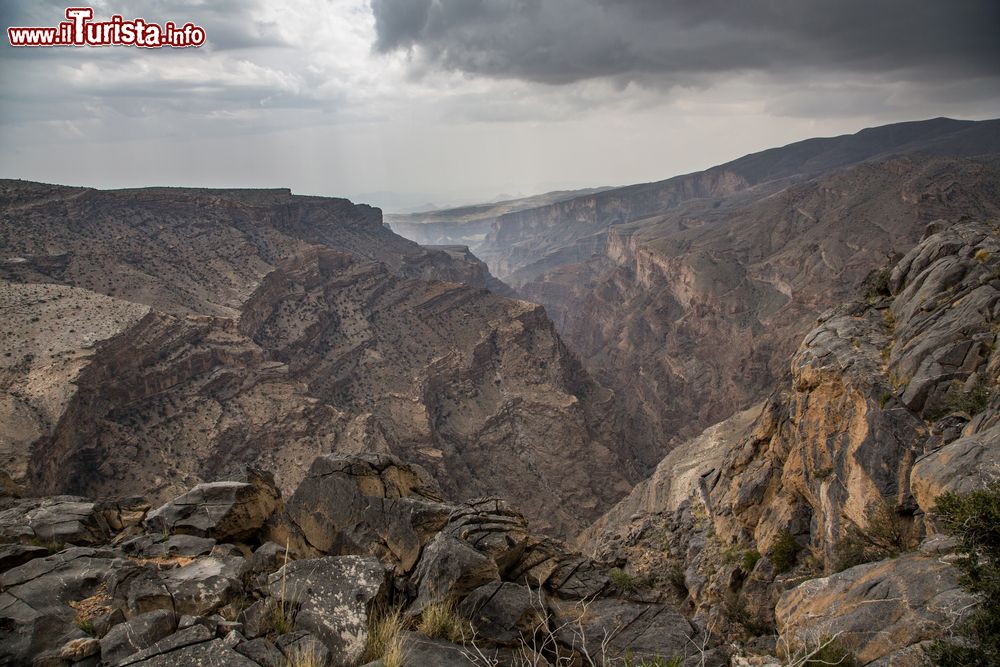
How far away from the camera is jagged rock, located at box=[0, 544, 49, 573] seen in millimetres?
10387

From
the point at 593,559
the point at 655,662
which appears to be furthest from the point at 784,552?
the point at 655,662

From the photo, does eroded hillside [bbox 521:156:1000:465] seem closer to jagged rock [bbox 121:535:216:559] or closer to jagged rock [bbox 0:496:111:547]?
jagged rock [bbox 0:496:111:547]

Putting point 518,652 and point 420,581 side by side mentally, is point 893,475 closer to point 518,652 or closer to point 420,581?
point 518,652

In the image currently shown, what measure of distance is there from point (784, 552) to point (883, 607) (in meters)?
8.63

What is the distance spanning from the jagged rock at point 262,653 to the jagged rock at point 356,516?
5.54 meters

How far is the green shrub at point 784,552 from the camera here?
590 inches

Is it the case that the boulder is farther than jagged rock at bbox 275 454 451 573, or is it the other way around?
jagged rock at bbox 275 454 451 573

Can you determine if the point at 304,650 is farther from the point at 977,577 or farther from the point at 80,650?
the point at 977,577

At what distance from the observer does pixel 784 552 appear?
15.2 m

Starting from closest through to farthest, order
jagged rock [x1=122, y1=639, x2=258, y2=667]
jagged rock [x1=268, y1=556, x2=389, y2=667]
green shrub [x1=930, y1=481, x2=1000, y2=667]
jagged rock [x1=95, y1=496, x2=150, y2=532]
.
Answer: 1. green shrub [x1=930, y1=481, x2=1000, y2=667]
2. jagged rock [x1=122, y1=639, x2=258, y2=667]
3. jagged rock [x1=268, y1=556, x2=389, y2=667]
4. jagged rock [x1=95, y1=496, x2=150, y2=532]

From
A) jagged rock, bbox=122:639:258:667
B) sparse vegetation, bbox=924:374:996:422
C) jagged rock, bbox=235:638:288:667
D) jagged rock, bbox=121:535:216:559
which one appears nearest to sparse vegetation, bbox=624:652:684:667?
jagged rock, bbox=235:638:288:667

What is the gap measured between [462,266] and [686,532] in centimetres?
10039

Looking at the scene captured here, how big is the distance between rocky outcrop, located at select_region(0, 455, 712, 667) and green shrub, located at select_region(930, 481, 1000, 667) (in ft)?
9.03

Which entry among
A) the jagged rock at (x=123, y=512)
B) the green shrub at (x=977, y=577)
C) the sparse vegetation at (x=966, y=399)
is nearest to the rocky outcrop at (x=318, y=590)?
the jagged rock at (x=123, y=512)
